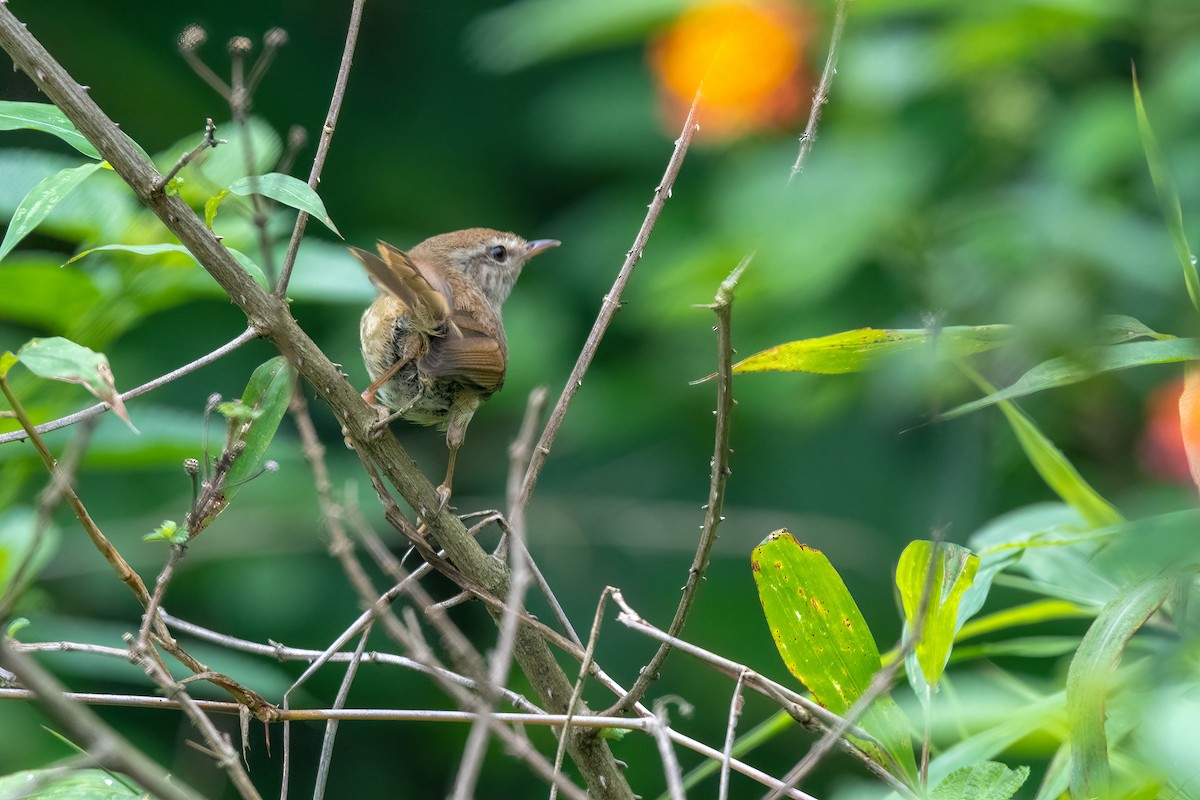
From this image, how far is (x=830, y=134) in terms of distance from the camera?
103 inches

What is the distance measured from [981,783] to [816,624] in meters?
0.23

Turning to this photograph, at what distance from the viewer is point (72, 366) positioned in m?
1.06

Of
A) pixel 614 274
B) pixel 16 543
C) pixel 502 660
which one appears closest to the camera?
pixel 502 660

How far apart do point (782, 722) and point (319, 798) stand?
1.95 ft

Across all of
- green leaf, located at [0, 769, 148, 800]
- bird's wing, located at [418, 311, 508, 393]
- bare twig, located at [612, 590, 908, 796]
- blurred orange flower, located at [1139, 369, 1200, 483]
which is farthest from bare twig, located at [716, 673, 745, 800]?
bird's wing, located at [418, 311, 508, 393]

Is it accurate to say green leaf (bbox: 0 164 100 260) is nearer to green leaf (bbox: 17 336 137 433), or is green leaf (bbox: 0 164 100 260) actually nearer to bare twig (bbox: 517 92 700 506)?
green leaf (bbox: 17 336 137 433)

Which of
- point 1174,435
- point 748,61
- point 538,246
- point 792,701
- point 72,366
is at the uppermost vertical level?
point 748,61

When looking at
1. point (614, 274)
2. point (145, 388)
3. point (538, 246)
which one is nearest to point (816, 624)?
point (145, 388)

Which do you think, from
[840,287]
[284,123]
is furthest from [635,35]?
[284,123]

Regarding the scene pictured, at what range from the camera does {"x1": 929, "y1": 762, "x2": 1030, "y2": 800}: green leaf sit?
116cm

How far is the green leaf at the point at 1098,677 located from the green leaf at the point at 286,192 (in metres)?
0.82

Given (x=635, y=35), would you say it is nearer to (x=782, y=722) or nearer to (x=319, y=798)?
(x=782, y=722)

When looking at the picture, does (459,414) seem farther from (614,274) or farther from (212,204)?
(614,274)

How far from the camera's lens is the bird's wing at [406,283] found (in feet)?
6.58
